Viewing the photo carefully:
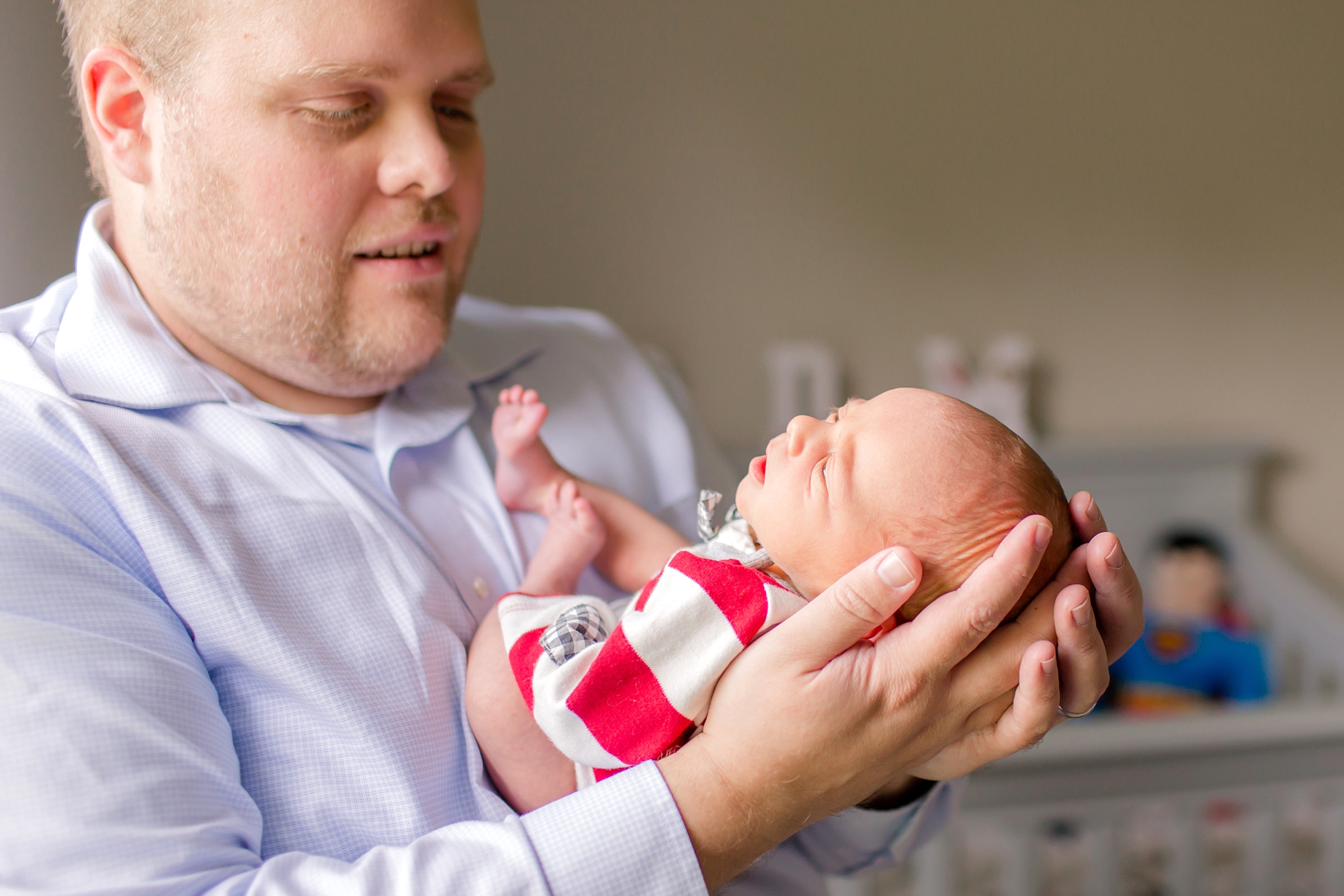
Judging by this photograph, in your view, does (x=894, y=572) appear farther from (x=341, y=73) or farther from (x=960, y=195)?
(x=960, y=195)

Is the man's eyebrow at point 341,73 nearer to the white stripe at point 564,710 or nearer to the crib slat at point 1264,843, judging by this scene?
the white stripe at point 564,710

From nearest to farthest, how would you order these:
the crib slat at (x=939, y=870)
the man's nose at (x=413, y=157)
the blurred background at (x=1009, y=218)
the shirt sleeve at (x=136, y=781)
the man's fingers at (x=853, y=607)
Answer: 1. the shirt sleeve at (x=136, y=781)
2. the man's fingers at (x=853, y=607)
3. the man's nose at (x=413, y=157)
4. the crib slat at (x=939, y=870)
5. the blurred background at (x=1009, y=218)

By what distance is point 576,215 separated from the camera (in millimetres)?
2664

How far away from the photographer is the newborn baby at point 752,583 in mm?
795

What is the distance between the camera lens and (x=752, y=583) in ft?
2.69

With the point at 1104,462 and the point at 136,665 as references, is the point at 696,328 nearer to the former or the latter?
the point at 1104,462

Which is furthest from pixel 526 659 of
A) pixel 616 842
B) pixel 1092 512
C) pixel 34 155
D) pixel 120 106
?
pixel 34 155

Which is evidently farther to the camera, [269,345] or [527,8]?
[527,8]

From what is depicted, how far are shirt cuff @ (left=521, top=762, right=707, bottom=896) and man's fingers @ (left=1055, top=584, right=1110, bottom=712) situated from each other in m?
0.34

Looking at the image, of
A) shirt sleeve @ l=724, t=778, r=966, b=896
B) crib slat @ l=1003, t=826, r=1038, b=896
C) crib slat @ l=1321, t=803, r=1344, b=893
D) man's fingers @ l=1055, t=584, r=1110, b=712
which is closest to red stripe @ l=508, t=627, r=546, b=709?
shirt sleeve @ l=724, t=778, r=966, b=896

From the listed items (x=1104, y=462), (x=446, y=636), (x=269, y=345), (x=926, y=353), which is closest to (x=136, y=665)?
(x=446, y=636)

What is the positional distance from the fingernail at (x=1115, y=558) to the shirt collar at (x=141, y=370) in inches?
26.9

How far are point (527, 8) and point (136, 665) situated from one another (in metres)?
2.22

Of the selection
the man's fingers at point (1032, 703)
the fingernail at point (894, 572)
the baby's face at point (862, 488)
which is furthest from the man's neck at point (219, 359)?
the man's fingers at point (1032, 703)
